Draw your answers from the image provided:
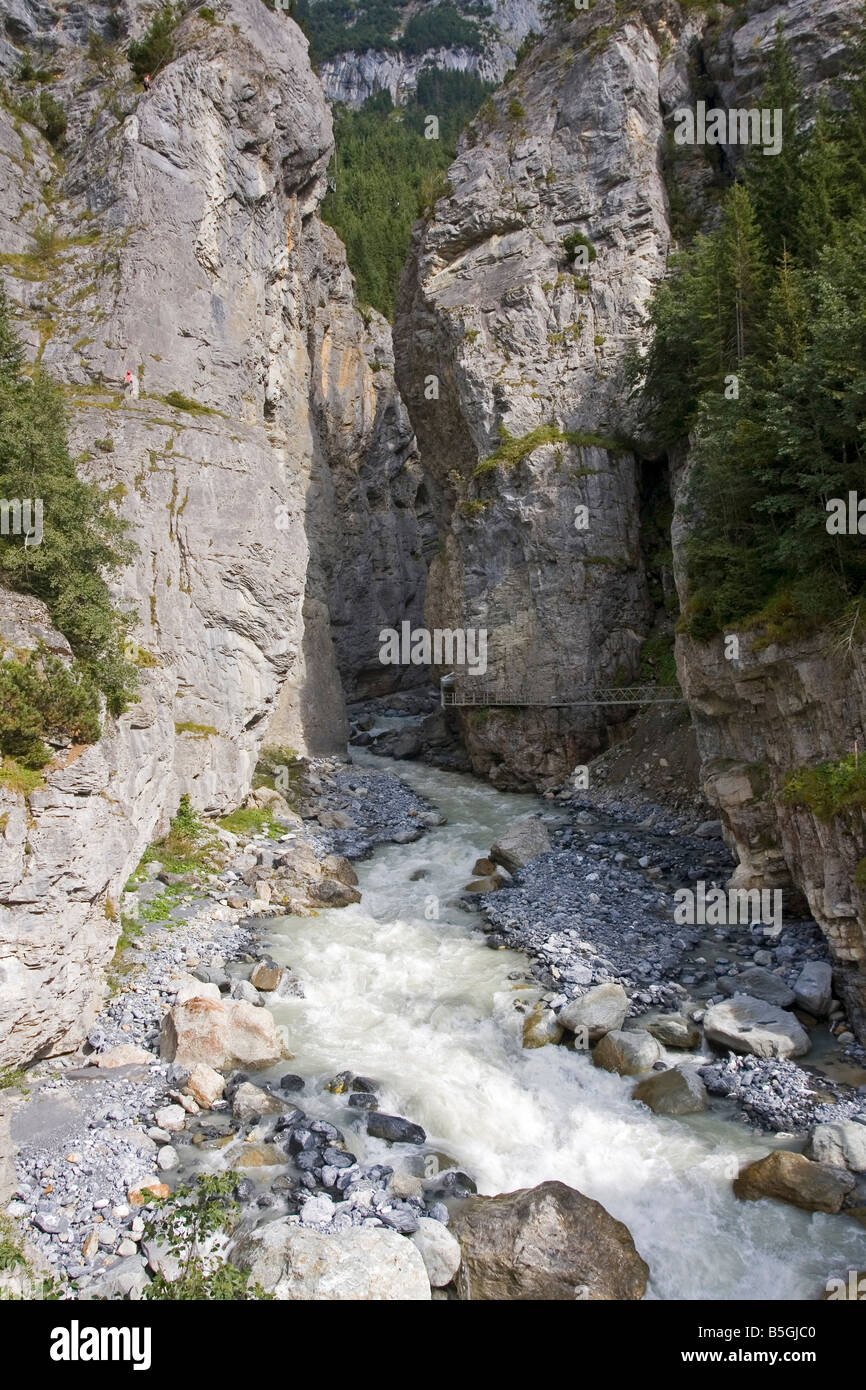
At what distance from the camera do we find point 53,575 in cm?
1330

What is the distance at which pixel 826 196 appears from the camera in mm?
20250

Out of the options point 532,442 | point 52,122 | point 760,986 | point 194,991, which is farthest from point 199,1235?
point 52,122

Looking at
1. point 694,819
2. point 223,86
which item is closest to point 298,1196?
point 694,819

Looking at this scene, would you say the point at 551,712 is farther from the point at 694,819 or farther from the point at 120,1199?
the point at 120,1199

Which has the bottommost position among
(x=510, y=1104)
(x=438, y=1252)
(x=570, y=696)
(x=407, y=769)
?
(x=438, y=1252)

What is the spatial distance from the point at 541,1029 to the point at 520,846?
881 centimetres

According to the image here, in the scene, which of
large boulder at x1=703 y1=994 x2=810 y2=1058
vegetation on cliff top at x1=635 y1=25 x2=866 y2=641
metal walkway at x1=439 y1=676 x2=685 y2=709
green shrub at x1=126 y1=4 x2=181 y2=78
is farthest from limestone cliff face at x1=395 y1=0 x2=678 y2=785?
large boulder at x1=703 y1=994 x2=810 y2=1058

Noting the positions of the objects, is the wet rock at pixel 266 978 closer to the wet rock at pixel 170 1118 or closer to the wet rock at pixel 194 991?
the wet rock at pixel 194 991

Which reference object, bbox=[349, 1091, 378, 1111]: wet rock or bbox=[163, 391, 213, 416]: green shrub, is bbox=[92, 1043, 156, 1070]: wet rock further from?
bbox=[163, 391, 213, 416]: green shrub

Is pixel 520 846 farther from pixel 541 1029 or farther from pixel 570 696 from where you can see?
pixel 570 696

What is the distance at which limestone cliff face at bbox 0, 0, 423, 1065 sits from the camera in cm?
1218

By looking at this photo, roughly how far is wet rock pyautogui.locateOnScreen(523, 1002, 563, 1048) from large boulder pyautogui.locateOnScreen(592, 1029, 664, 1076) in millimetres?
793

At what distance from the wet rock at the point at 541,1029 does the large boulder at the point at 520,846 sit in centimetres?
746
